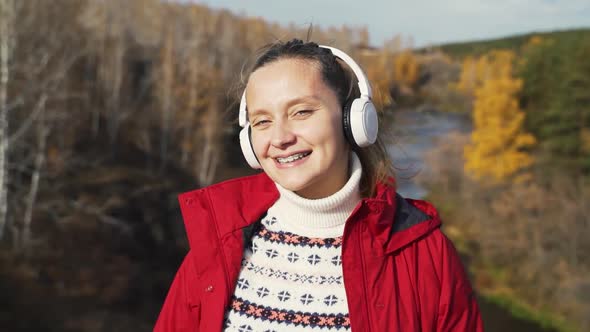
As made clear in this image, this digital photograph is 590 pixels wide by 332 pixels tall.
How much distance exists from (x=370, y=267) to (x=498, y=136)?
89.7 ft

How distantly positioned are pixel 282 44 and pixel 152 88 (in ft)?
88.9

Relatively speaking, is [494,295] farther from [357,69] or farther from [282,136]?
[282,136]

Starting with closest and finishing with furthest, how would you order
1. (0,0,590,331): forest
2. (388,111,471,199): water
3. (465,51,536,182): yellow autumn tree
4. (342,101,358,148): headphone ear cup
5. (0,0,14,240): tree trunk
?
(342,101,358,148): headphone ear cup < (388,111,471,199): water < (0,0,14,240): tree trunk < (0,0,590,331): forest < (465,51,536,182): yellow autumn tree

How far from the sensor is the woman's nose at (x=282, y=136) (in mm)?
1547

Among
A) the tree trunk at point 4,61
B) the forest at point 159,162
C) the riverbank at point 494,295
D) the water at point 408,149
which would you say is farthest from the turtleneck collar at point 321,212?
the riverbank at point 494,295

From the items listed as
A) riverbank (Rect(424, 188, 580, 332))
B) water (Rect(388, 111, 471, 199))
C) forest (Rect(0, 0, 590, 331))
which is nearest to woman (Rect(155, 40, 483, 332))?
water (Rect(388, 111, 471, 199))

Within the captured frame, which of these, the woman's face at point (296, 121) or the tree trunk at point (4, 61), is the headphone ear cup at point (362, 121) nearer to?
the woman's face at point (296, 121)

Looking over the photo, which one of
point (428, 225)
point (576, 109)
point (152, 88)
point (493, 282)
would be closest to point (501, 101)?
point (576, 109)

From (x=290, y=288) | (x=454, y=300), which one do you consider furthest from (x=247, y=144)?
(x=454, y=300)

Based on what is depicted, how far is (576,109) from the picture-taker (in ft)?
81.4

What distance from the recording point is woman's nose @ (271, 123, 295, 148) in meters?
1.55

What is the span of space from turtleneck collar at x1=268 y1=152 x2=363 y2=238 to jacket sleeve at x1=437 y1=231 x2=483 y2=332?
0.27m

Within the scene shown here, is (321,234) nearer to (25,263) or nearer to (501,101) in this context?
(25,263)

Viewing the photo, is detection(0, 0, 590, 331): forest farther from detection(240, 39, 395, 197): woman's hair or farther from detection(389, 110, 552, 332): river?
detection(240, 39, 395, 197): woman's hair
